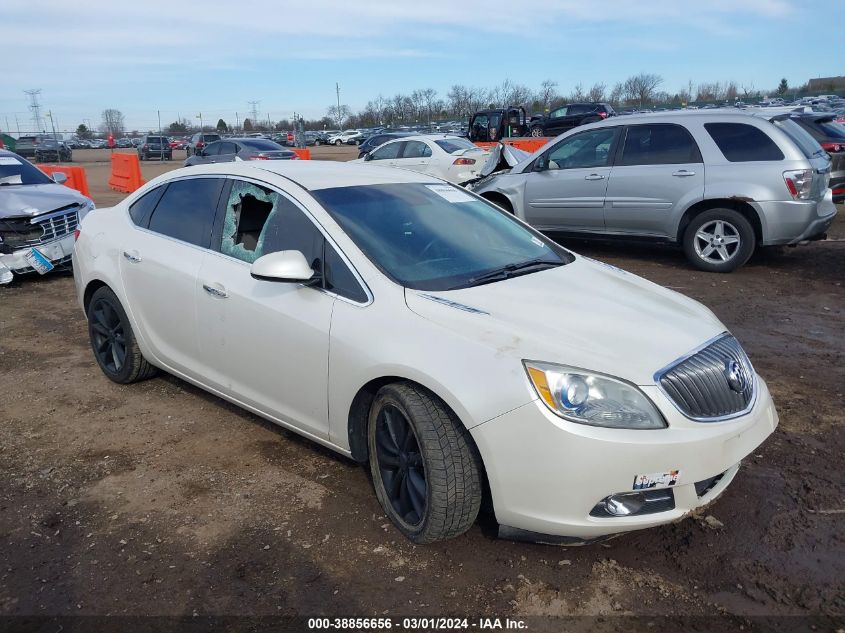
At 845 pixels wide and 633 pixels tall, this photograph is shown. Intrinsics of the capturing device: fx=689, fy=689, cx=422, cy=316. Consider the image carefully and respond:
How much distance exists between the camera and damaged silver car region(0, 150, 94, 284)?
8156 millimetres

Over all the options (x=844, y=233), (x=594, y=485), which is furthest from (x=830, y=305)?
(x=594, y=485)

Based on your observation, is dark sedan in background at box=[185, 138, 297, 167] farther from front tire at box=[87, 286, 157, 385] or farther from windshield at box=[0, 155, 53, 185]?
front tire at box=[87, 286, 157, 385]

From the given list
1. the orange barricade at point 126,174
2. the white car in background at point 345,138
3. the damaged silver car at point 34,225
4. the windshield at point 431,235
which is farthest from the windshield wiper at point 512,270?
the white car in background at point 345,138

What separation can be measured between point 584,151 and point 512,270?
6.08 m

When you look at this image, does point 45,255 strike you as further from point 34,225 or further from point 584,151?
point 584,151

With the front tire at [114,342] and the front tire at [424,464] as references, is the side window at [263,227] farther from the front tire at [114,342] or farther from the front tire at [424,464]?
the front tire at [114,342]

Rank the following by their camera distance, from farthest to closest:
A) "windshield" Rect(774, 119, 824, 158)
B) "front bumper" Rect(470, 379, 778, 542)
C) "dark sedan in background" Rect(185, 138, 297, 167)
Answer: "dark sedan in background" Rect(185, 138, 297, 167), "windshield" Rect(774, 119, 824, 158), "front bumper" Rect(470, 379, 778, 542)

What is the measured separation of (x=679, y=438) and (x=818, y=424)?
205 centimetres

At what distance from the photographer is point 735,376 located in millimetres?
2984

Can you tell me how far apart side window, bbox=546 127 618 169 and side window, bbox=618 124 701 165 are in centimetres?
27

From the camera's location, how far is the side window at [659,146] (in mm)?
8164

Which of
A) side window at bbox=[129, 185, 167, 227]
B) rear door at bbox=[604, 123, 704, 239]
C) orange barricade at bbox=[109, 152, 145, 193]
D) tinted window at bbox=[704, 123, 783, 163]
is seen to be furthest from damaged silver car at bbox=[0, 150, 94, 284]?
orange barricade at bbox=[109, 152, 145, 193]

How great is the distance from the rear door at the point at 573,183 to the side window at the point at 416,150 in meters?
5.58

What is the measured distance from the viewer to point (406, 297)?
3.11m
